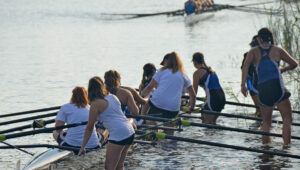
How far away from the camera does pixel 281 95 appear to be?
10188 mm

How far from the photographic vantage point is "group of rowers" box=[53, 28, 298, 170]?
8062 millimetres

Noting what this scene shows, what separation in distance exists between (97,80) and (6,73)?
18.4m

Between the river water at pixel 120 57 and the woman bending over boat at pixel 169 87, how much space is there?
843 millimetres

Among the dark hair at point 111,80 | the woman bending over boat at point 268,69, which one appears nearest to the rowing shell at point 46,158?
the dark hair at point 111,80

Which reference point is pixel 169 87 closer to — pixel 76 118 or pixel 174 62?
pixel 174 62

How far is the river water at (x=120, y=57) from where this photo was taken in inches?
436

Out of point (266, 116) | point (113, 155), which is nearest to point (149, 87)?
point (266, 116)

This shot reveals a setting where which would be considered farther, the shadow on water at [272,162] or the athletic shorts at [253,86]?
the athletic shorts at [253,86]

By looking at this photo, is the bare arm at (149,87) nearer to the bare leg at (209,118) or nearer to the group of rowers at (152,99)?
the group of rowers at (152,99)

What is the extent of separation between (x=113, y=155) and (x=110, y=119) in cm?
52

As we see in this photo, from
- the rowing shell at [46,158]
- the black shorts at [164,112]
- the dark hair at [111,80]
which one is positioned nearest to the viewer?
the dark hair at [111,80]

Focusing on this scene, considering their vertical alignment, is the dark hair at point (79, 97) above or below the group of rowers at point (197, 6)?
below

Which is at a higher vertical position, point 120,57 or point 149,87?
point 120,57

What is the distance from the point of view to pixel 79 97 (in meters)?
9.33
